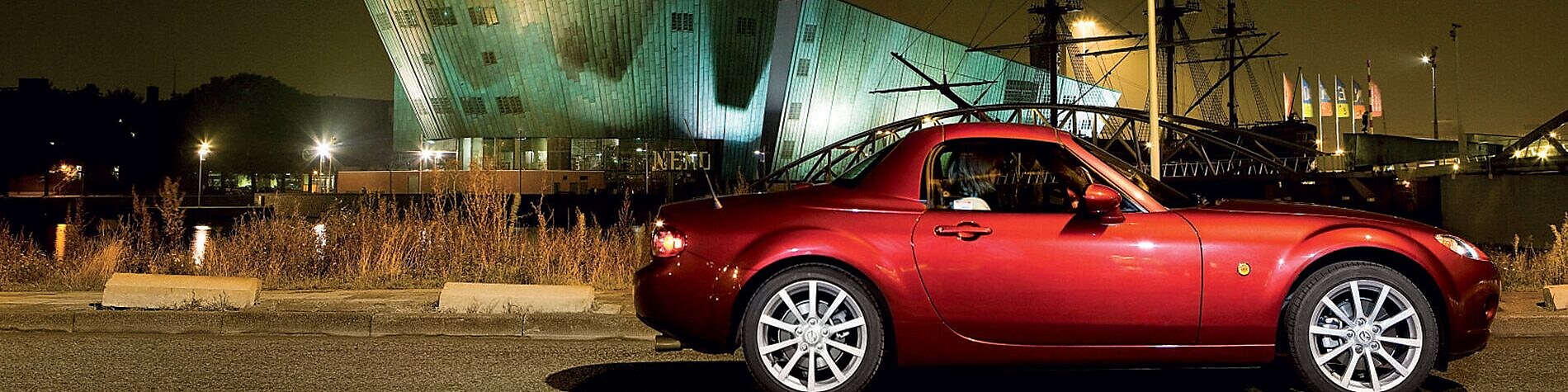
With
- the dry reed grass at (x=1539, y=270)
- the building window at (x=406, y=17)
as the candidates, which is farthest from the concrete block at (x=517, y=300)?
the building window at (x=406, y=17)

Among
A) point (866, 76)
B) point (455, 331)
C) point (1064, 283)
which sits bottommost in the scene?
point (455, 331)

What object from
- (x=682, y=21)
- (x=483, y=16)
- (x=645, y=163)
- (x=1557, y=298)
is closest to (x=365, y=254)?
(x=1557, y=298)

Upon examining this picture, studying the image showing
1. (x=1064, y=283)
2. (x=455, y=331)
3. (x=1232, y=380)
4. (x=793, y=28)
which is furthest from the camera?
(x=793, y=28)

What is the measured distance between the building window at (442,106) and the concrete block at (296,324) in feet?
187

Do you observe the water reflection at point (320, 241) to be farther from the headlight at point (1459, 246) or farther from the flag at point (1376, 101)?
the flag at point (1376, 101)

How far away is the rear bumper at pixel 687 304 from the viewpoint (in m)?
5.72

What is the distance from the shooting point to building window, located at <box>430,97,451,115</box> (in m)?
64.5

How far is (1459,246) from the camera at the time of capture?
5758mm

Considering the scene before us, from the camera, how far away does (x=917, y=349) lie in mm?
5637

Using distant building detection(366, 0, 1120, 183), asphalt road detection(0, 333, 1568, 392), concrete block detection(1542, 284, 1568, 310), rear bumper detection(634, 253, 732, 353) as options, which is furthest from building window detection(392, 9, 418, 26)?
rear bumper detection(634, 253, 732, 353)

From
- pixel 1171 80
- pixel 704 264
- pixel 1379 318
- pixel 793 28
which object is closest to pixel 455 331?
pixel 704 264

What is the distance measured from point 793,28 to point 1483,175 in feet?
112

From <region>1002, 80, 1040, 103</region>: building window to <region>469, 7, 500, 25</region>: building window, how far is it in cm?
3090

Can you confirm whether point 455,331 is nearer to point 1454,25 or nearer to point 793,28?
point 1454,25
